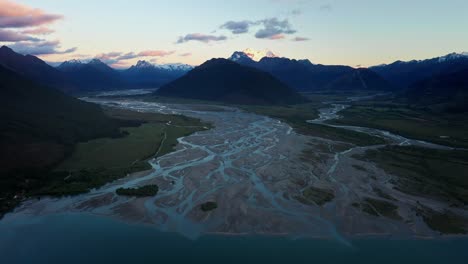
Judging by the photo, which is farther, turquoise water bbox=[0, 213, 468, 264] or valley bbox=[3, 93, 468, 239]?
valley bbox=[3, 93, 468, 239]

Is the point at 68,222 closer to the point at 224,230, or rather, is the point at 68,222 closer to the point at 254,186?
the point at 224,230

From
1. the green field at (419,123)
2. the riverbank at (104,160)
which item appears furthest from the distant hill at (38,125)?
the green field at (419,123)

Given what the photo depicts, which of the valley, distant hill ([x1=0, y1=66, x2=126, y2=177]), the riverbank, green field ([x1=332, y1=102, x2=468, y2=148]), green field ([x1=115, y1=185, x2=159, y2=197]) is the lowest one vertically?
green field ([x1=332, y1=102, x2=468, y2=148])

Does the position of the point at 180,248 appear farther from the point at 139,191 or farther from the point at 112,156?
the point at 112,156

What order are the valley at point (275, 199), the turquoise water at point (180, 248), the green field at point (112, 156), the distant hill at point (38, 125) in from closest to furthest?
the turquoise water at point (180, 248)
the valley at point (275, 199)
the green field at point (112, 156)
the distant hill at point (38, 125)

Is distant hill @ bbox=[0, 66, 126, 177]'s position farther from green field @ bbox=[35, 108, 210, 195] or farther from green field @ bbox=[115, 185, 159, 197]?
green field @ bbox=[115, 185, 159, 197]

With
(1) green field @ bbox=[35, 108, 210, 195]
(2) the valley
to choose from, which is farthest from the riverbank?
(2) the valley

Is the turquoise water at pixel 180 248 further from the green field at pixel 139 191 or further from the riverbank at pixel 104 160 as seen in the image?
the riverbank at pixel 104 160
